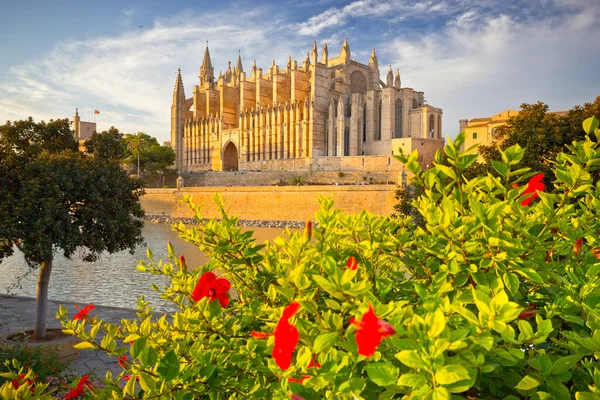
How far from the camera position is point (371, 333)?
1094 millimetres

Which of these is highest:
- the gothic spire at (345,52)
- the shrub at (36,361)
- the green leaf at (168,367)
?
the gothic spire at (345,52)

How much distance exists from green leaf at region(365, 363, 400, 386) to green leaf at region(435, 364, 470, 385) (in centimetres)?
13

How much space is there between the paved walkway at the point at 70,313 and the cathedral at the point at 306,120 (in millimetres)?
35175

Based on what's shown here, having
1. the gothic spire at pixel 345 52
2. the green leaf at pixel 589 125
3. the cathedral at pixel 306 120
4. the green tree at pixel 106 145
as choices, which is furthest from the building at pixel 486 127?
the green leaf at pixel 589 125

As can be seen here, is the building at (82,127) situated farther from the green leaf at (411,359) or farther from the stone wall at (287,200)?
the green leaf at (411,359)

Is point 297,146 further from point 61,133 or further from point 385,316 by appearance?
point 385,316

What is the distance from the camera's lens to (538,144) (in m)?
14.7

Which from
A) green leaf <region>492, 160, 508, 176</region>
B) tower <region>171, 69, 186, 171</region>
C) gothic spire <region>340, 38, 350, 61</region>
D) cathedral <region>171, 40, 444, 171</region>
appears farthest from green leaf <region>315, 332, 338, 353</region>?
tower <region>171, 69, 186, 171</region>

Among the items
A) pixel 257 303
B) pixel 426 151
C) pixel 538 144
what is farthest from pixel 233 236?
pixel 426 151

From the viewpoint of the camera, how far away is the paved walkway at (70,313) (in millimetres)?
6035

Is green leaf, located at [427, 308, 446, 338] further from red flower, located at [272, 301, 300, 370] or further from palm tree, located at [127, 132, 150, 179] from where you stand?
palm tree, located at [127, 132, 150, 179]

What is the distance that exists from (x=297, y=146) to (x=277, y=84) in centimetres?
1004

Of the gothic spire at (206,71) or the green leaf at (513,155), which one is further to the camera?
the gothic spire at (206,71)

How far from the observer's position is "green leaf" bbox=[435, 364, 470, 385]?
977 millimetres
